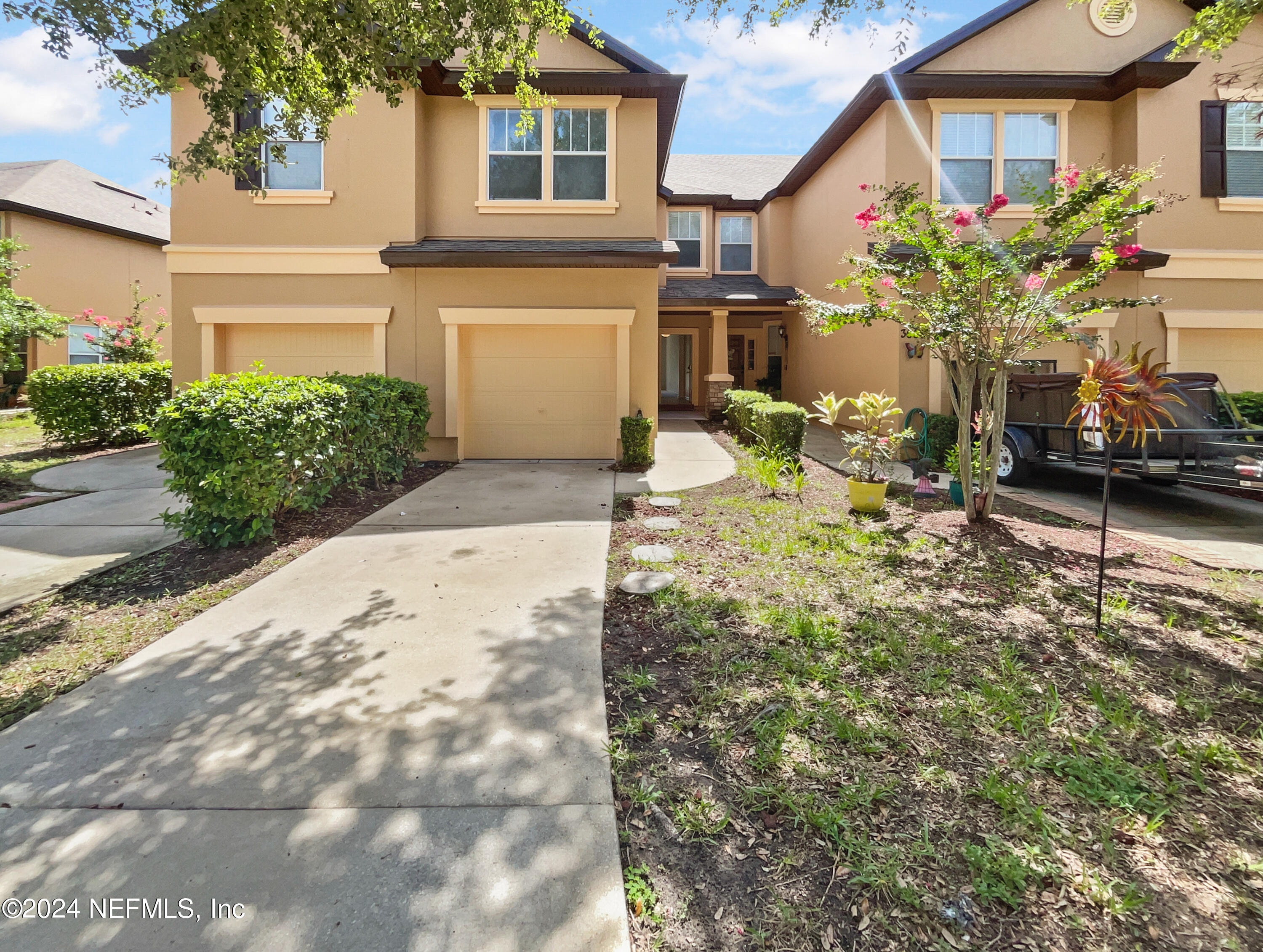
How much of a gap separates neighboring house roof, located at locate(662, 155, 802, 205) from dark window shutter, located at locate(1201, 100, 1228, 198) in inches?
363

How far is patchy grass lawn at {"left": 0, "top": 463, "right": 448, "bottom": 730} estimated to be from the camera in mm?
3330

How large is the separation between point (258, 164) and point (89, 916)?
6365mm

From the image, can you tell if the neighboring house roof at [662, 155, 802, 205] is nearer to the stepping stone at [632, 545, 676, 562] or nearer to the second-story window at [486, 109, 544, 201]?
the second-story window at [486, 109, 544, 201]

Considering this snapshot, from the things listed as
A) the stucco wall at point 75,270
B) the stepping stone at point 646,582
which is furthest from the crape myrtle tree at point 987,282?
the stucco wall at point 75,270

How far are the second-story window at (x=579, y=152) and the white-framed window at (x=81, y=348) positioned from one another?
15314 mm

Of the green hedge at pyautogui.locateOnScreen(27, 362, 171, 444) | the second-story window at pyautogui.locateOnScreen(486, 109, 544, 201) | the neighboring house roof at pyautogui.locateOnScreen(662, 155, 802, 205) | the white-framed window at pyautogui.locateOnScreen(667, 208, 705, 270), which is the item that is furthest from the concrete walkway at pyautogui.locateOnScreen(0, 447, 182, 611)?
the white-framed window at pyautogui.locateOnScreen(667, 208, 705, 270)

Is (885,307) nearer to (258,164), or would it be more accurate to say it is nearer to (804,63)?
(804,63)

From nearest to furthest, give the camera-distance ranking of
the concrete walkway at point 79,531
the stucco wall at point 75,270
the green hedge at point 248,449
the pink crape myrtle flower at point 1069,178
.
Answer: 1. the concrete walkway at point 79,531
2. the green hedge at point 248,449
3. the pink crape myrtle flower at point 1069,178
4. the stucco wall at point 75,270

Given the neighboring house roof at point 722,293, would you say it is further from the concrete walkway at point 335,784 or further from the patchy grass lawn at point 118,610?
the concrete walkway at point 335,784

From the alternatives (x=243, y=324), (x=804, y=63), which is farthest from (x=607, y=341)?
(x=243, y=324)

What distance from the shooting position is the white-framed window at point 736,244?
59.3ft

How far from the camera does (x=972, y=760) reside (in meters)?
2.62

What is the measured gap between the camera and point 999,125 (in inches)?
429

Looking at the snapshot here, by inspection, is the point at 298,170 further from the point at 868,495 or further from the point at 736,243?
the point at 736,243
